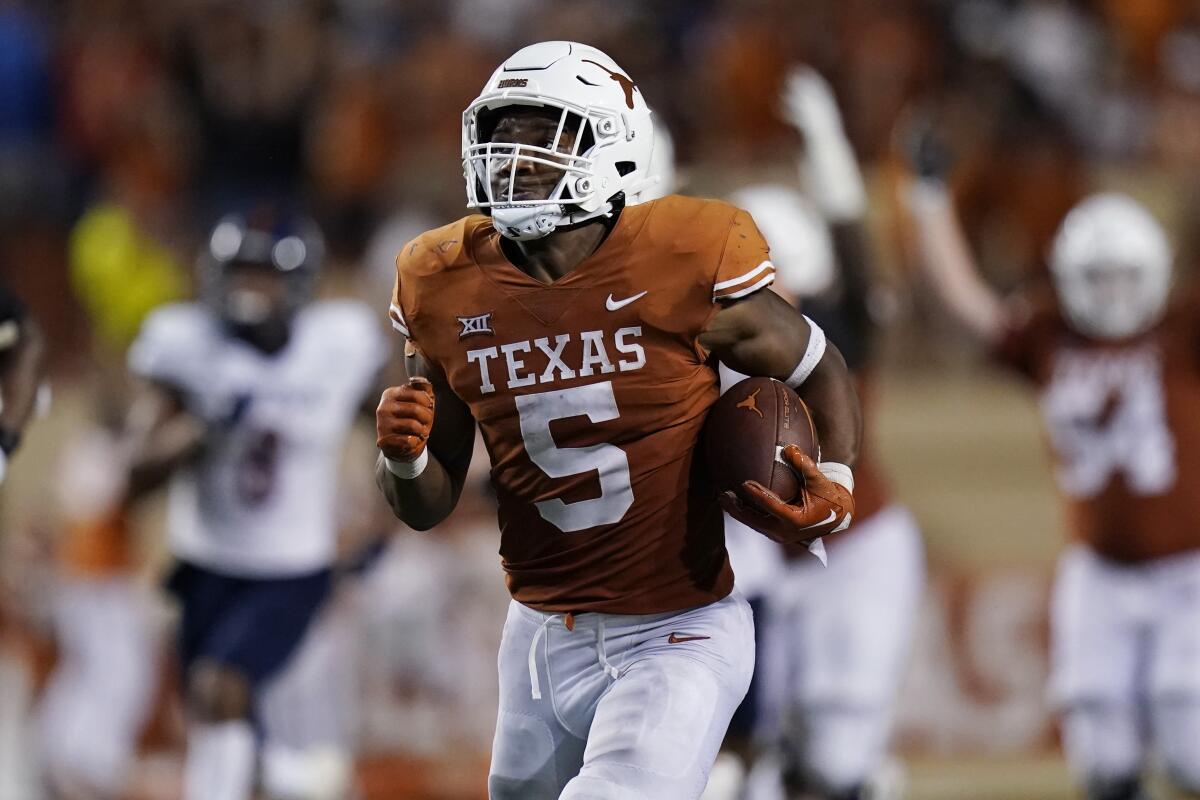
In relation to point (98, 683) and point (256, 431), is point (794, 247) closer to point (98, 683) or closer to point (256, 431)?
point (256, 431)

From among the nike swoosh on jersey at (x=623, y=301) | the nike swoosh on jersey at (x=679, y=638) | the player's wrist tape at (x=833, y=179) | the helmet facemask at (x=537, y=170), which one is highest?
the helmet facemask at (x=537, y=170)

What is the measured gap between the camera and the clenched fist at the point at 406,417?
354 cm

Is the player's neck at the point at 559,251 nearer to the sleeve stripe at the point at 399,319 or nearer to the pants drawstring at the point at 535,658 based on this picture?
the sleeve stripe at the point at 399,319

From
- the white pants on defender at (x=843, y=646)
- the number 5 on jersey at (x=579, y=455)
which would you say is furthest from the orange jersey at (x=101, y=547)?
the number 5 on jersey at (x=579, y=455)

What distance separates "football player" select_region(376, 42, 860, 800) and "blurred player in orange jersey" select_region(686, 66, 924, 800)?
6.05 ft

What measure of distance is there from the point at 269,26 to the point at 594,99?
615 centimetres

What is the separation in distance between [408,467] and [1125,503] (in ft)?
9.07

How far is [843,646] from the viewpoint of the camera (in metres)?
5.71

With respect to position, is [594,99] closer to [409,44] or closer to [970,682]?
[970,682]

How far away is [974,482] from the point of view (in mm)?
9266

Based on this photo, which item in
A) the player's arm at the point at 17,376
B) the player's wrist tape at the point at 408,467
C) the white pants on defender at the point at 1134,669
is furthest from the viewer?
the white pants on defender at the point at 1134,669

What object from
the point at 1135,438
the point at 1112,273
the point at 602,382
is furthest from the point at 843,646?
the point at 602,382

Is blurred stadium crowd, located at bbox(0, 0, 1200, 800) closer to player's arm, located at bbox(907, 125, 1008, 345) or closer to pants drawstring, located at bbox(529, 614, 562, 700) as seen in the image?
player's arm, located at bbox(907, 125, 1008, 345)

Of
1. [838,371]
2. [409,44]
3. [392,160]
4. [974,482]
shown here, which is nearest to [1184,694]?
[838,371]
